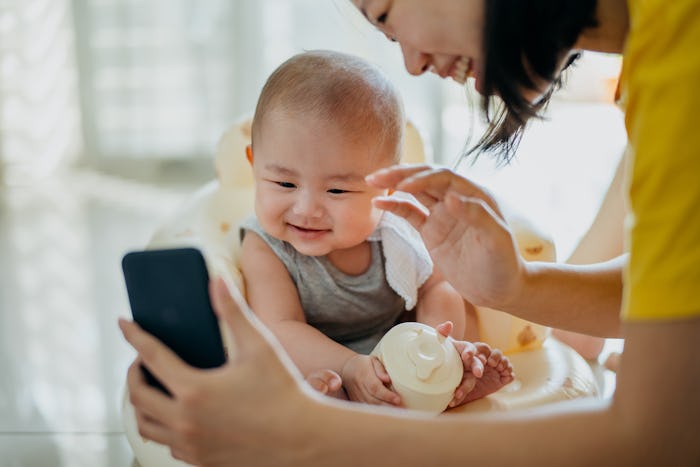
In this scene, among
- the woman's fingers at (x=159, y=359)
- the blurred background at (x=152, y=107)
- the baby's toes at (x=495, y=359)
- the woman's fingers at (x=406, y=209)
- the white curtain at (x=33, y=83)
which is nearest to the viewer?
the woman's fingers at (x=159, y=359)

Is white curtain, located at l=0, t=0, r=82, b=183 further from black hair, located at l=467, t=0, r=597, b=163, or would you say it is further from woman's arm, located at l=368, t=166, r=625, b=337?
black hair, located at l=467, t=0, r=597, b=163

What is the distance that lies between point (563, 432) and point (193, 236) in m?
0.94

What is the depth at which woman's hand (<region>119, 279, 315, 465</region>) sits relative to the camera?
78 centimetres

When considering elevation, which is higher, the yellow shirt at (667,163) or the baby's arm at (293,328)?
the yellow shirt at (667,163)

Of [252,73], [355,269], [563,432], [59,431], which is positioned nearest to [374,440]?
[563,432]

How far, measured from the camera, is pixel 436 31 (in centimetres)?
93

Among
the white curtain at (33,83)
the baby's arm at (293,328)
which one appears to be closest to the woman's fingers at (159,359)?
the baby's arm at (293,328)

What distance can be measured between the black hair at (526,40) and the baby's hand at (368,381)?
422 millimetres

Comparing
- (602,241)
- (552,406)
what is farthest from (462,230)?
(602,241)

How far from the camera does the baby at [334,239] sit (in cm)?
124

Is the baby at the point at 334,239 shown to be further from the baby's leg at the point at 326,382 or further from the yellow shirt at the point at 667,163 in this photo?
the yellow shirt at the point at 667,163

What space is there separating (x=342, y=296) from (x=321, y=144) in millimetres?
260

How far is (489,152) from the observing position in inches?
45.1

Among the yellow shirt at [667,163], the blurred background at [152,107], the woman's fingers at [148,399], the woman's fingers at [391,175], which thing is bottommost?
the blurred background at [152,107]
